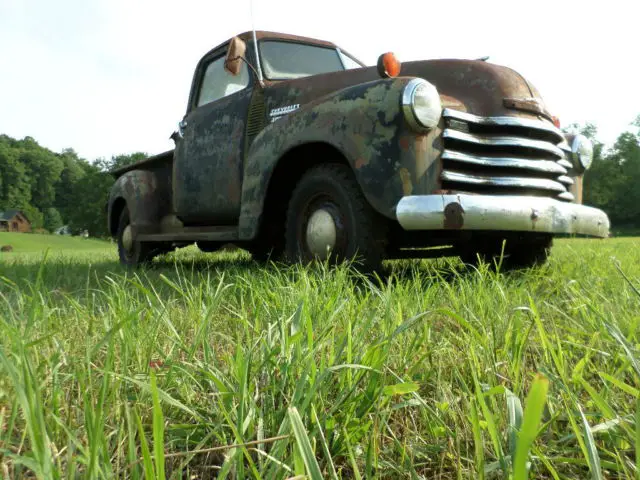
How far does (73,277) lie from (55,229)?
83441mm

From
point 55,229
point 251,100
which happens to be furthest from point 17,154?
point 251,100

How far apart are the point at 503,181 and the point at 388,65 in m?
0.88

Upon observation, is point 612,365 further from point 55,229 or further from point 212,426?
point 55,229

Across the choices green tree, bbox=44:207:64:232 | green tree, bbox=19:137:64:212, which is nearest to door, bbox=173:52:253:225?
green tree, bbox=44:207:64:232

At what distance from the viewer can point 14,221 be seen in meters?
79.5

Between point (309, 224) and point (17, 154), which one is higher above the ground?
point (17, 154)

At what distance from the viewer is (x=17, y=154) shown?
249 feet

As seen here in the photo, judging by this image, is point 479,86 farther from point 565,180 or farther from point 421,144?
point 565,180

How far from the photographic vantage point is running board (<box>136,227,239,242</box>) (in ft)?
12.5

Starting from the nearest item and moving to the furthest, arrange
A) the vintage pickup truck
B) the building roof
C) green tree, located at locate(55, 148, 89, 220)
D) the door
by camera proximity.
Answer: the vintage pickup truck, the door, the building roof, green tree, located at locate(55, 148, 89, 220)

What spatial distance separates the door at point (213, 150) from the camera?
4109 mm

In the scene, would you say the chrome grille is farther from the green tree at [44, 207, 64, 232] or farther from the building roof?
the building roof

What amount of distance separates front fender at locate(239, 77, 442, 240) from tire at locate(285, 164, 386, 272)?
0.15 meters

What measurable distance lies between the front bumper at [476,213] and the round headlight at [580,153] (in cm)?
124
